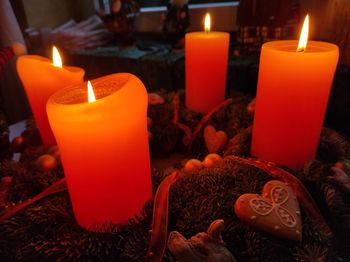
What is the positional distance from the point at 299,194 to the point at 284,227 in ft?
0.32

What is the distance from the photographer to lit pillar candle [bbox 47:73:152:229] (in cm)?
40

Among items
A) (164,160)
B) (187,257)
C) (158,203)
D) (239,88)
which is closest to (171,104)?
(164,160)

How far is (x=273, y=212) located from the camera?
16.1 inches

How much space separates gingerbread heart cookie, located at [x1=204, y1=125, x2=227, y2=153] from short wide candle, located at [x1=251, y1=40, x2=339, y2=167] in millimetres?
86

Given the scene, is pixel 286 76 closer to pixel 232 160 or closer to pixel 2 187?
pixel 232 160

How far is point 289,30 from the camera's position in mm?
1024

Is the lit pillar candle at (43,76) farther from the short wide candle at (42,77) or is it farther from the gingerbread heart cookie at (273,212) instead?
the gingerbread heart cookie at (273,212)

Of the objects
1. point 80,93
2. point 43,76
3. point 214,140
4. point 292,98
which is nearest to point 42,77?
point 43,76

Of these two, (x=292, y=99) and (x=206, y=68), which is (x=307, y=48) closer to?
(x=292, y=99)

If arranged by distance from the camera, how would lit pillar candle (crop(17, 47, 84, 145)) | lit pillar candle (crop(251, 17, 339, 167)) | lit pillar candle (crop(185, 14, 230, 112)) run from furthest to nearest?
1. lit pillar candle (crop(185, 14, 230, 112))
2. lit pillar candle (crop(17, 47, 84, 145))
3. lit pillar candle (crop(251, 17, 339, 167))

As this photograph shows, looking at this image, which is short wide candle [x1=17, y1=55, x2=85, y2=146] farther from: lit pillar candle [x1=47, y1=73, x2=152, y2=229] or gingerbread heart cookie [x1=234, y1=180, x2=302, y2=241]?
gingerbread heart cookie [x1=234, y1=180, x2=302, y2=241]

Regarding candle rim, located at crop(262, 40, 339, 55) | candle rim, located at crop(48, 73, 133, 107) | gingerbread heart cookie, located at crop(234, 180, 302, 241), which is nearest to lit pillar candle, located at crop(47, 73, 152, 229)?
candle rim, located at crop(48, 73, 133, 107)

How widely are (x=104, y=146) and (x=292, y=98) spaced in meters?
0.35

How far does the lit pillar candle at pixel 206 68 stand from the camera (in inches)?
30.5
